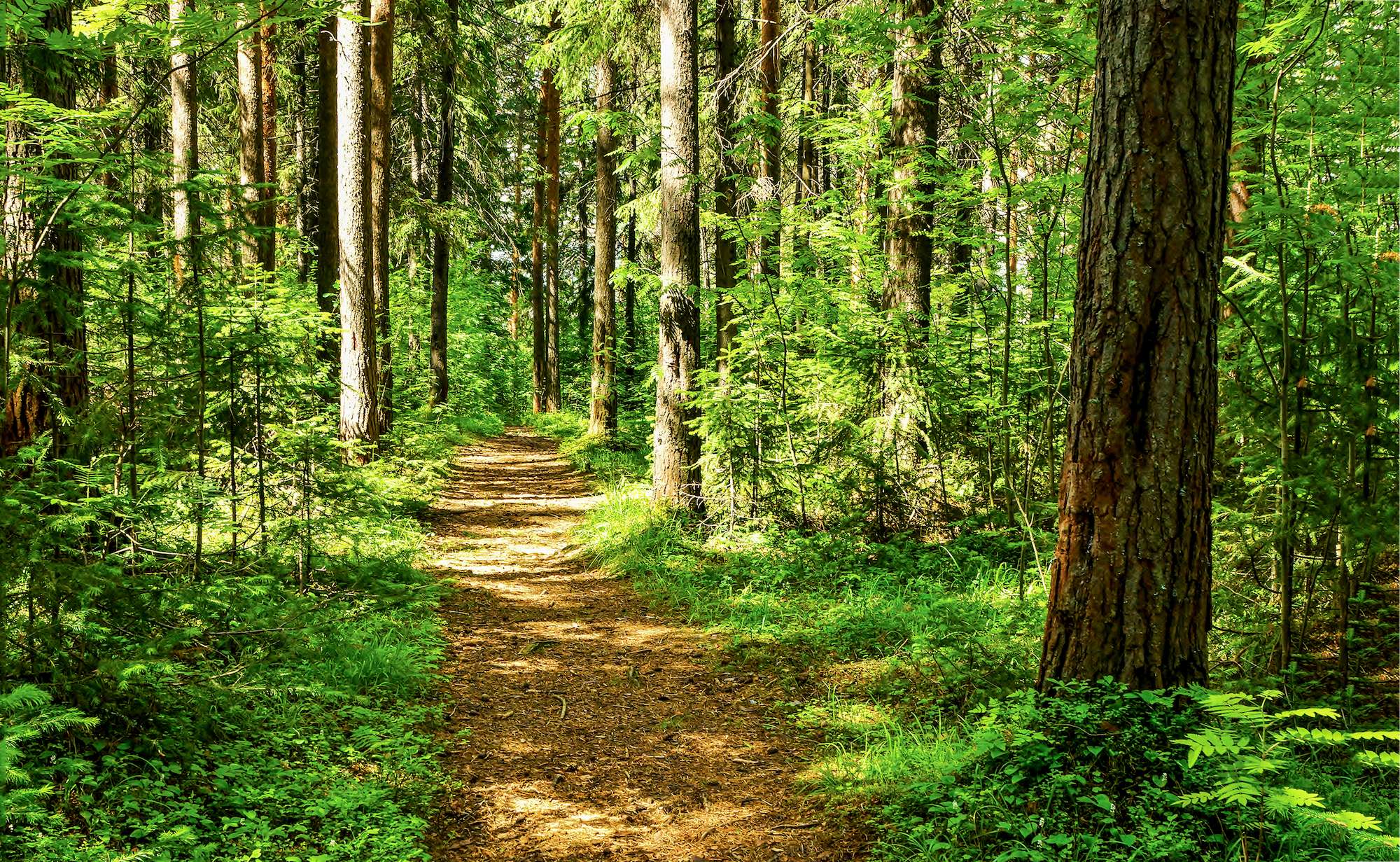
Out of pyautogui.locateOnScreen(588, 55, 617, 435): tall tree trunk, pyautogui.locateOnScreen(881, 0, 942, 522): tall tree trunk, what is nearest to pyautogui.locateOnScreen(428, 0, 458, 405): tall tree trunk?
pyautogui.locateOnScreen(588, 55, 617, 435): tall tree trunk

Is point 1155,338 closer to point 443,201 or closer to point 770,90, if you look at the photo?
point 770,90

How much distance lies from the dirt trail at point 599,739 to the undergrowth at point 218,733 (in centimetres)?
33

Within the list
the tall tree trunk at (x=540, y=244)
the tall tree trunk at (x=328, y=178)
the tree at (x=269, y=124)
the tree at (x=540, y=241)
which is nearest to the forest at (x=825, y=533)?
the tall tree trunk at (x=328, y=178)

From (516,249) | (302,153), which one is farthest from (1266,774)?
(516,249)

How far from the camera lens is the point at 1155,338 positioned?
3.34 meters

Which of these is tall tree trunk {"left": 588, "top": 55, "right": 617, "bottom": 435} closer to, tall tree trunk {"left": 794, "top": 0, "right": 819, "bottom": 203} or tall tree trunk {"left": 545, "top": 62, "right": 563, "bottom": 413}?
tall tree trunk {"left": 545, "top": 62, "right": 563, "bottom": 413}

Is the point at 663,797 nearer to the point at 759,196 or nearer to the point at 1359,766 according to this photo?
the point at 1359,766

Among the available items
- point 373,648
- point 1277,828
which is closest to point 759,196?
point 373,648

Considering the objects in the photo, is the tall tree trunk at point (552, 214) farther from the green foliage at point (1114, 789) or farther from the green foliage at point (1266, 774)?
the green foliage at point (1266, 774)

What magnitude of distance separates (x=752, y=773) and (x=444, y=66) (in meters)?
15.2

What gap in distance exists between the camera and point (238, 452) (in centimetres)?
559

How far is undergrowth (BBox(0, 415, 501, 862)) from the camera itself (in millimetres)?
2859

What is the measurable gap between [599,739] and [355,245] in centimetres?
784

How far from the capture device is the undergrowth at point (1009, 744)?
285cm
